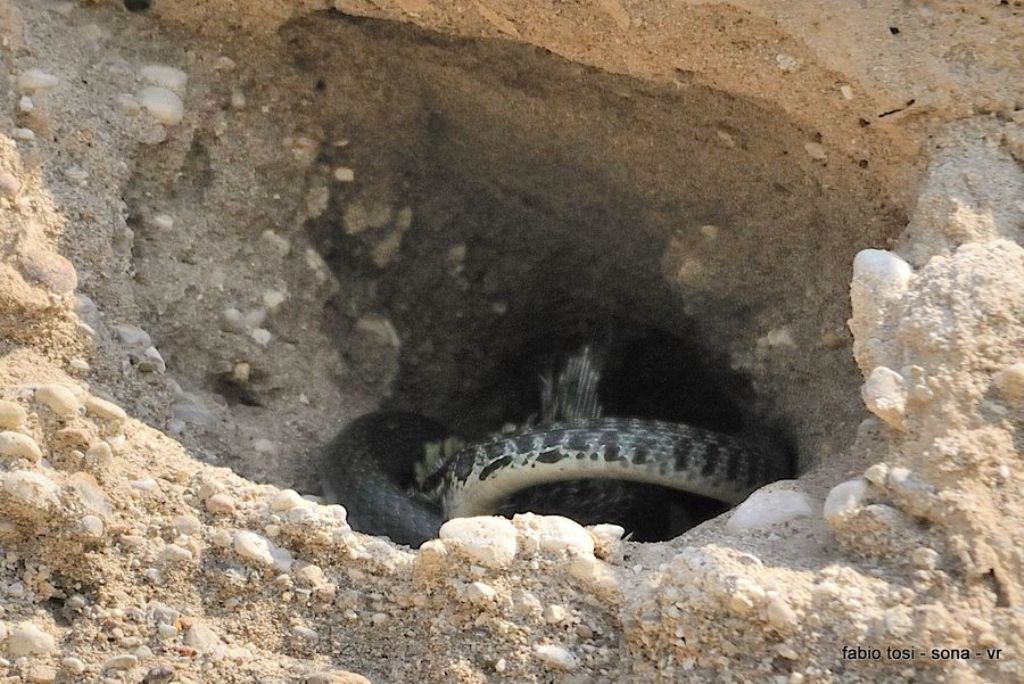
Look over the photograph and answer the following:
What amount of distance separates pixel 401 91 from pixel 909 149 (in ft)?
4.37

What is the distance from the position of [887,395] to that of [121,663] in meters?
Answer: 1.42

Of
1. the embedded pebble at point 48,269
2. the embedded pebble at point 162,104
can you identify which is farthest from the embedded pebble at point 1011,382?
the embedded pebble at point 162,104

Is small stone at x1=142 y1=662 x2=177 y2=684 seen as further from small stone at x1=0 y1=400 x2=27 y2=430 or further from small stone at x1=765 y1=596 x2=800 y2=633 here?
small stone at x1=765 y1=596 x2=800 y2=633

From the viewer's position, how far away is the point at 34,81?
3371 mm

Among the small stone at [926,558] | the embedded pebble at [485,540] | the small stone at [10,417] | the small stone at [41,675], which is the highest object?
the small stone at [926,558]

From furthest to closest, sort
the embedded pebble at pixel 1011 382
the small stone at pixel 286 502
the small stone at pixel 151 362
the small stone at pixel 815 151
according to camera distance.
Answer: the small stone at pixel 815 151
the small stone at pixel 151 362
the small stone at pixel 286 502
the embedded pebble at pixel 1011 382

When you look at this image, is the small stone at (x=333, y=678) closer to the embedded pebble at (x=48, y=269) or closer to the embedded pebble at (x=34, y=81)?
the embedded pebble at (x=48, y=269)

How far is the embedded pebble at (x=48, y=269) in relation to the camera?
123 inches

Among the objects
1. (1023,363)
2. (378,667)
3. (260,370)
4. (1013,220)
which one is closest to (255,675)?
(378,667)

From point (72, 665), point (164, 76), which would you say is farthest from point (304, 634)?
point (164, 76)

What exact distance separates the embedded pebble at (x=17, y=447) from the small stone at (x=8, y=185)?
572 mm

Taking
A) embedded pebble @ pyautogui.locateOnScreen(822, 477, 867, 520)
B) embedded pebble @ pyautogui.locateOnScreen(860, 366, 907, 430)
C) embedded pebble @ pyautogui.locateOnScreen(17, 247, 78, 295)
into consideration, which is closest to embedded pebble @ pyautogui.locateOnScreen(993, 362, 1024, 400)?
embedded pebble @ pyautogui.locateOnScreen(860, 366, 907, 430)

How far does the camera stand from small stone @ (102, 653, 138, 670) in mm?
2643

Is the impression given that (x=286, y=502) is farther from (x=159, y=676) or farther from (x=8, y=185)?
(x=8, y=185)
